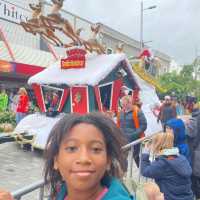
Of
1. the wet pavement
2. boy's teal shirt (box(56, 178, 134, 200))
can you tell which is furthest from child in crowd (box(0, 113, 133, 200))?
the wet pavement

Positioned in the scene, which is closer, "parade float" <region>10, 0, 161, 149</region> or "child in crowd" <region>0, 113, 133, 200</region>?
"child in crowd" <region>0, 113, 133, 200</region>

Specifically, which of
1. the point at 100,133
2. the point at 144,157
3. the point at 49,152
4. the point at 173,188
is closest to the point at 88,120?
the point at 100,133

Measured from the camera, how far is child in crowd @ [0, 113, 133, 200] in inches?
59.6

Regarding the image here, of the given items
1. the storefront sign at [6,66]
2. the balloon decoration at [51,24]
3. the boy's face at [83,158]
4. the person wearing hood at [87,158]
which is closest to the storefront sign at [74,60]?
the balloon decoration at [51,24]

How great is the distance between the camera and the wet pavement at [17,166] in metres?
6.76

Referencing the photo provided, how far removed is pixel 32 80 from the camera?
10680mm

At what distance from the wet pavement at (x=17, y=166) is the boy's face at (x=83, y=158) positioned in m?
4.39

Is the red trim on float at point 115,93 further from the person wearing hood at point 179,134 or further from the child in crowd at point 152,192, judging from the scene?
the child in crowd at point 152,192

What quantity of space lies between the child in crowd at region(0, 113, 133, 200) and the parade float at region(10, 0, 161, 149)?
297 inches

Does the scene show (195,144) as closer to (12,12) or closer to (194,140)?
(194,140)

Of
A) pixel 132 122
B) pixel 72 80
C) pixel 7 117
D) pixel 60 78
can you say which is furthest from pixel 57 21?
pixel 132 122

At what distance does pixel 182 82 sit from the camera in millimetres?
43562

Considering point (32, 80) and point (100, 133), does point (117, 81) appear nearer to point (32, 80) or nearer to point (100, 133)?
point (32, 80)

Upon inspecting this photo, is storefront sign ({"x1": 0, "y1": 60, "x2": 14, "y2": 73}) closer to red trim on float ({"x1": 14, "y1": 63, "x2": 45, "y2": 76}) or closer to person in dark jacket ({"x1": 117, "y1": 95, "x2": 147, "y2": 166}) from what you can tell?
red trim on float ({"x1": 14, "y1": 63, "x2": 45, "y2": 76})
